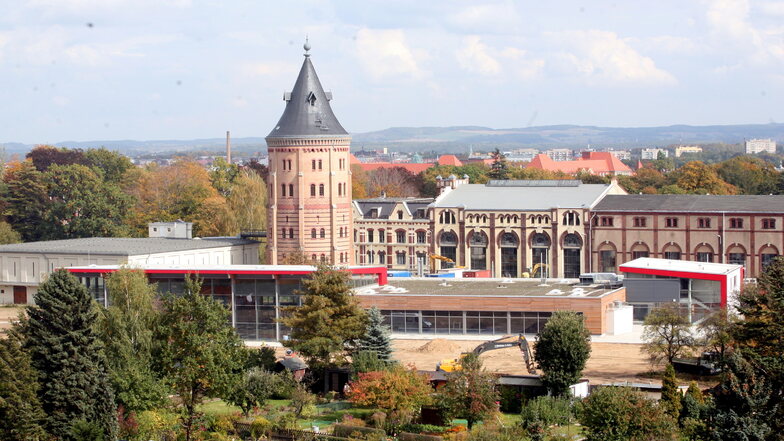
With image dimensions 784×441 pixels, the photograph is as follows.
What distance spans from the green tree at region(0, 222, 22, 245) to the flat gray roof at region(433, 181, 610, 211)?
36.9 meters

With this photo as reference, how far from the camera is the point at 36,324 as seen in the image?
47.6 meters

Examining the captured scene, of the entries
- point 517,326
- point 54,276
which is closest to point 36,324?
point 54,276

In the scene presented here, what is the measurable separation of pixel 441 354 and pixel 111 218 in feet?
192

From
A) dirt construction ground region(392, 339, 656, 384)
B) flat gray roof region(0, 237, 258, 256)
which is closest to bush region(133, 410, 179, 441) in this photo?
dirt construction ground region(392, 339, 656, 384)

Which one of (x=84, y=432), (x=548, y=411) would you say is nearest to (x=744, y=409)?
(x=548, y=411)

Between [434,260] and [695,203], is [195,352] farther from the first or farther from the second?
[695,203]

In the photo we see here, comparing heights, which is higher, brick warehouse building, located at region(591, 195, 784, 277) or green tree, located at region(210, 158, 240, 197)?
green tree, located at region(210, 158, 240, 197)

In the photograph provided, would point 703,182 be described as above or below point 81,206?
above

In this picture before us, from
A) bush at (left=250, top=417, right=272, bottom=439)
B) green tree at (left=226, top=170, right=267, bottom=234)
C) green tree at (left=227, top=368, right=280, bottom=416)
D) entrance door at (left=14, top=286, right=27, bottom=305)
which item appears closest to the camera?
bush at (left=250, top=417, right=272, bottom=439)

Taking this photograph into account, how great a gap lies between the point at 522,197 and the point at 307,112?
59.6ft

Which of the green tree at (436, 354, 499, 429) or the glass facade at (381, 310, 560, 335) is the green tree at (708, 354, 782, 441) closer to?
the green tree at (436, 354, 499, 429)

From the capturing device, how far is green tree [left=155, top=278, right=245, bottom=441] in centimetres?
5015

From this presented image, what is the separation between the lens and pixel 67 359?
47.2 meters

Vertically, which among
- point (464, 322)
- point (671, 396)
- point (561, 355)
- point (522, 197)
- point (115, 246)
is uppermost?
point (522, 197)
